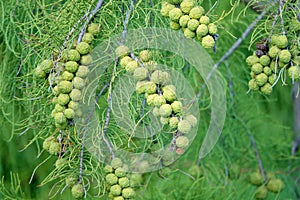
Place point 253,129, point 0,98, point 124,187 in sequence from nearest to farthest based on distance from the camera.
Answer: point 124,187, point 0,98, point 253,129

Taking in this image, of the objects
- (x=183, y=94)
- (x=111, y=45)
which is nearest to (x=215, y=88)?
(x=183, y=94)

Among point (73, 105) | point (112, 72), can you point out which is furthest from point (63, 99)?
point (112, 72)

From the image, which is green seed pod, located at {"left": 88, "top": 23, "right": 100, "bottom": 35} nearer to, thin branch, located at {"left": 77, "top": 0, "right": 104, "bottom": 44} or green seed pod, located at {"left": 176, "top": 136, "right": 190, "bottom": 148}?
thin branch, located at {"left": 77, "top": 0, "right": 104, "bottom": 44}

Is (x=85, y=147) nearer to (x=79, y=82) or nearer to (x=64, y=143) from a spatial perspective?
(x=64, y=143)

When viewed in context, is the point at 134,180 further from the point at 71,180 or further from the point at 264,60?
the point at 264,60

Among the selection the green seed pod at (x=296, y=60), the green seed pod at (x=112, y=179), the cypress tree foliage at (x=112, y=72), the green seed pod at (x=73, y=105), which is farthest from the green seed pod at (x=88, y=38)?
the green seed pod at (x=296, y=60)

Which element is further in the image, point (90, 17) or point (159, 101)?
point (90, 17)
